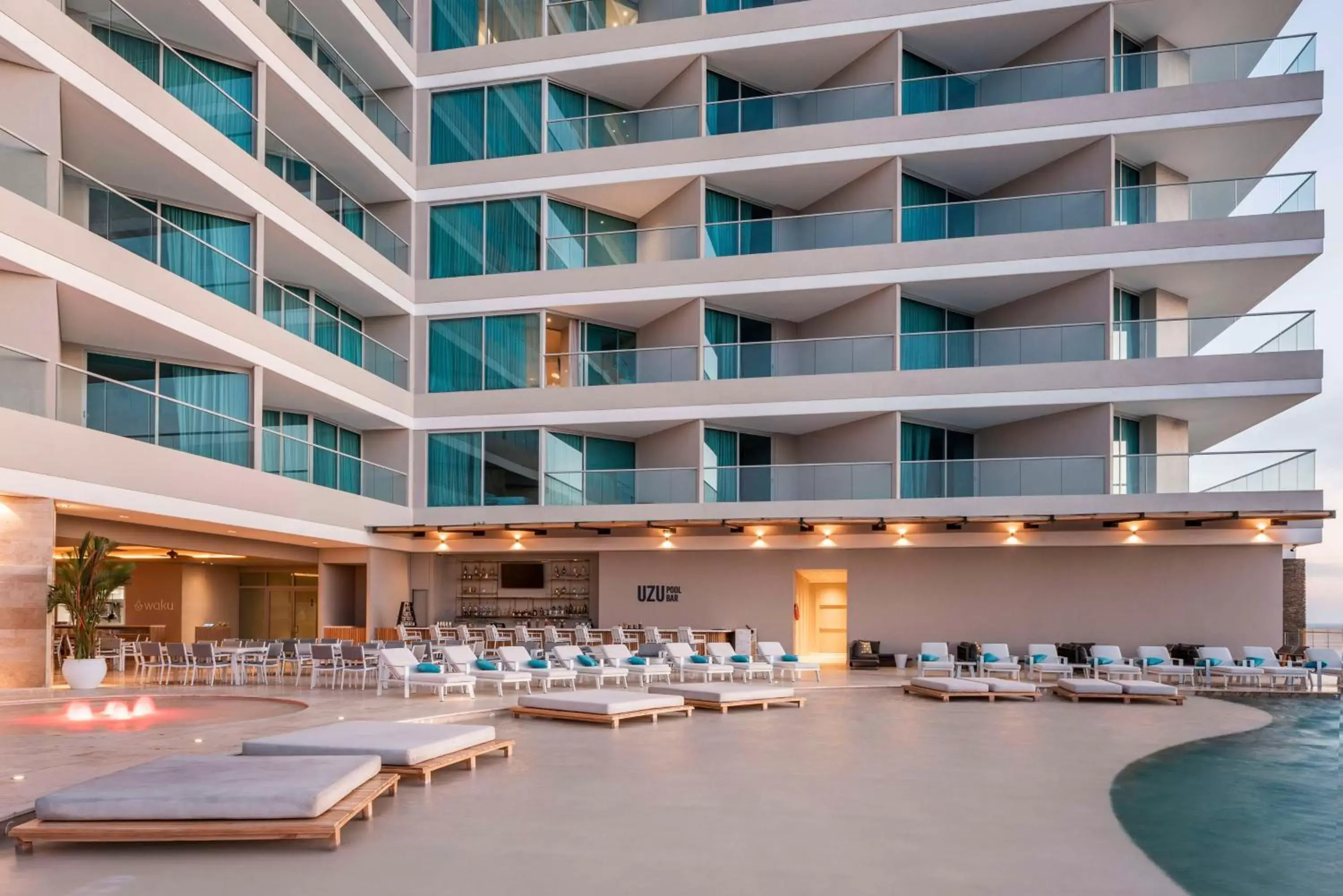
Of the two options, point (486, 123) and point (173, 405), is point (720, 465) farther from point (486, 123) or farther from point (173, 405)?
point (173, 405)

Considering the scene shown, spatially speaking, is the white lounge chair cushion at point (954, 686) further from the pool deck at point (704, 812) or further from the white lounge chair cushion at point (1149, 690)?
the pool deck at point (704, 812)

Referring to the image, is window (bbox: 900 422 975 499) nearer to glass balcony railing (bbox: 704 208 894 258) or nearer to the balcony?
glass balcony railing (bbox: 704 208 894 258)

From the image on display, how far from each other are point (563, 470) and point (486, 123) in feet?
30.0

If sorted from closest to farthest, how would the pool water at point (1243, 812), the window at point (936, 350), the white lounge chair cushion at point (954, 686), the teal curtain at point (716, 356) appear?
1. the pool water at point (1243, 812)
2. the white lounge chair cushion at point (954, 686)
3. the window at point (936, 350)
4. the teal curtain at point (716, 356)

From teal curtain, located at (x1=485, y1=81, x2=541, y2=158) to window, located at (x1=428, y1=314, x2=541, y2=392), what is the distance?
4.29 metres

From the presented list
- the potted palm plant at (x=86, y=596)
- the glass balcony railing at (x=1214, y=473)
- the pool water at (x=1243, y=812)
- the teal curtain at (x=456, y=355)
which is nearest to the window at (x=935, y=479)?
the glass balcony railing at (x=1214, y=473)

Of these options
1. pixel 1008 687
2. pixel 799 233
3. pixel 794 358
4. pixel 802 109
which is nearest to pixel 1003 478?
pixel 794 358

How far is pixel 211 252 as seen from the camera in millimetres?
20188

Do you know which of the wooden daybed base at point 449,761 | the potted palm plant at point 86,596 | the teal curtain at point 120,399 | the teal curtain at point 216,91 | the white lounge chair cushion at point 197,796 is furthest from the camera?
the teal curtain at point 216,91

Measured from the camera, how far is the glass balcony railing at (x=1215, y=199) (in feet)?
79.1

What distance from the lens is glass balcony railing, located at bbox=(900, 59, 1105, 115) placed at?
2523cm

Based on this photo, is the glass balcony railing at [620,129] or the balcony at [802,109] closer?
the balcony at [802,109]

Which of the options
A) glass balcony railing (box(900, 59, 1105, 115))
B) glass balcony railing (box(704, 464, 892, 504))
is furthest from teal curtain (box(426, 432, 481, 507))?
glass balcony railing (box(900, 59, 1105, 115))

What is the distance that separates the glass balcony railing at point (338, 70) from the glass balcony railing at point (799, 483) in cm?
1168
